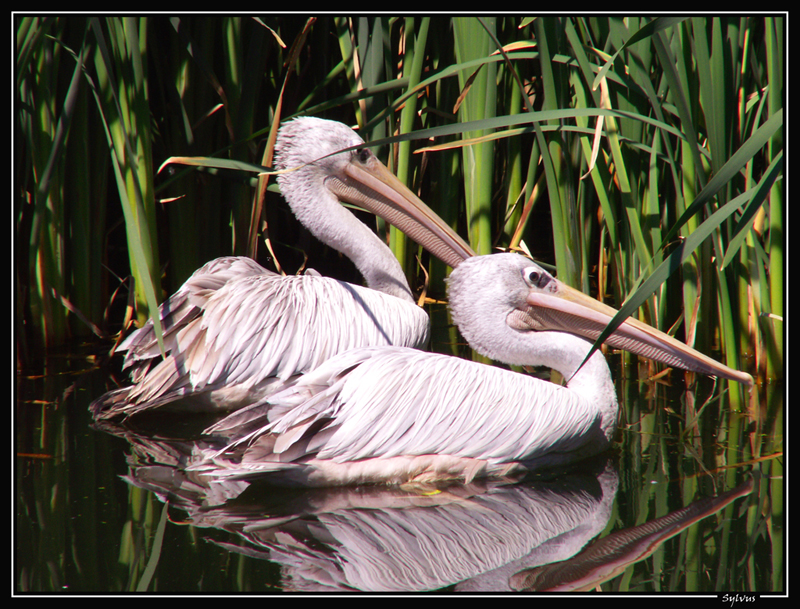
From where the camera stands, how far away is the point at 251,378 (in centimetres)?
328

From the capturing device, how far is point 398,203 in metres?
4.06

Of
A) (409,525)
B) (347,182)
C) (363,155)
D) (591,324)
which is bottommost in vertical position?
(409,525)

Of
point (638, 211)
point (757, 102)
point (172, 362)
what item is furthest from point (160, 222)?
point (757, 102)

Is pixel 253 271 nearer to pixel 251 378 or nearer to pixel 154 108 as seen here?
pixel 251 378

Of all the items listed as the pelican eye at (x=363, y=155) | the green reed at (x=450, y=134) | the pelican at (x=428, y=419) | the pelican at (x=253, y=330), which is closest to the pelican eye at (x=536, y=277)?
the pelican at (x=428, y=419)

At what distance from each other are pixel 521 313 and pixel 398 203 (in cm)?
114

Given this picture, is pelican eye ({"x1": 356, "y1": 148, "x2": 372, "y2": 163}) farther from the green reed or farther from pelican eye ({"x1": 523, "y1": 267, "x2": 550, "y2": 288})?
pelican eye ({"x1": 523, "y1": 267, "x2": 550, "y2": 288})

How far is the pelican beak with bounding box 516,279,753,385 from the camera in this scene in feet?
10.5

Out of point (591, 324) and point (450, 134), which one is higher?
point (450, 134)

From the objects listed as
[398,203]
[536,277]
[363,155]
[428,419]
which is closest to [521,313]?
[536,277]

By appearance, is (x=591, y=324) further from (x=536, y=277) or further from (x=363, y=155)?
(x=363, y=155)

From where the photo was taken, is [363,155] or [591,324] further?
[363,155]
